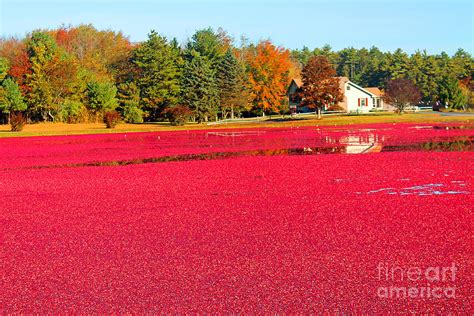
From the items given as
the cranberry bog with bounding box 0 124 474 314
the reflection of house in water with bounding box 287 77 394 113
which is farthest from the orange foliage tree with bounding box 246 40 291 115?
the cranberry bog with bounding box 0 124 474 314

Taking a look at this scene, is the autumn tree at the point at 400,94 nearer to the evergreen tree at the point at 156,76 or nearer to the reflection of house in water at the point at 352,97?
the reflection of house in water at the point at 352,97

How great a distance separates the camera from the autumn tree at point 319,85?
70.1m

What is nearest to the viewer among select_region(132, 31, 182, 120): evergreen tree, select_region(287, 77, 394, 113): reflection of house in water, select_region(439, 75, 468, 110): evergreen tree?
select_region(132, 31, 182, 120): evergreen tree

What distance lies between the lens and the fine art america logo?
6797 mm

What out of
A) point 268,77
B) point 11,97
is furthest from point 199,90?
point 11,97

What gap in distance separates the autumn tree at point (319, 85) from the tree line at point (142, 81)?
34.4 ft

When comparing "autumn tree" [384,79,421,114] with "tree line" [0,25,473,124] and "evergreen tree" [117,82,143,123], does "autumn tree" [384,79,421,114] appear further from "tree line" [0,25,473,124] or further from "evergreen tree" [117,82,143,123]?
"evergreen tree" [117,82,143,123]

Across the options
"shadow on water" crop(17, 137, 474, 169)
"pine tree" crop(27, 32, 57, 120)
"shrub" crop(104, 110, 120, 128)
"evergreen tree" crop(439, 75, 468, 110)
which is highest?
"pine tree" crop(27, 32, 57, 120)

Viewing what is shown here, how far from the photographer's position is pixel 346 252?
8.66 metres

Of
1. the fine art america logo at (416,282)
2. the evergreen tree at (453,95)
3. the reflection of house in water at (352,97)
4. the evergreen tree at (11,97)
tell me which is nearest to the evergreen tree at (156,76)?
the evergreen tree at (11,97)

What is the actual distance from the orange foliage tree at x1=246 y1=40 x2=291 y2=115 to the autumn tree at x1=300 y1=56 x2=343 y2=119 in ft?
34.3

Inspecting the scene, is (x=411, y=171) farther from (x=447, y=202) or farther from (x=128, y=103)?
(x=128, y=103)

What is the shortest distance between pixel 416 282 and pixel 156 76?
73.1 metres

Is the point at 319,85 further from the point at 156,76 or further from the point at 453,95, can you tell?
the point at 453,95
